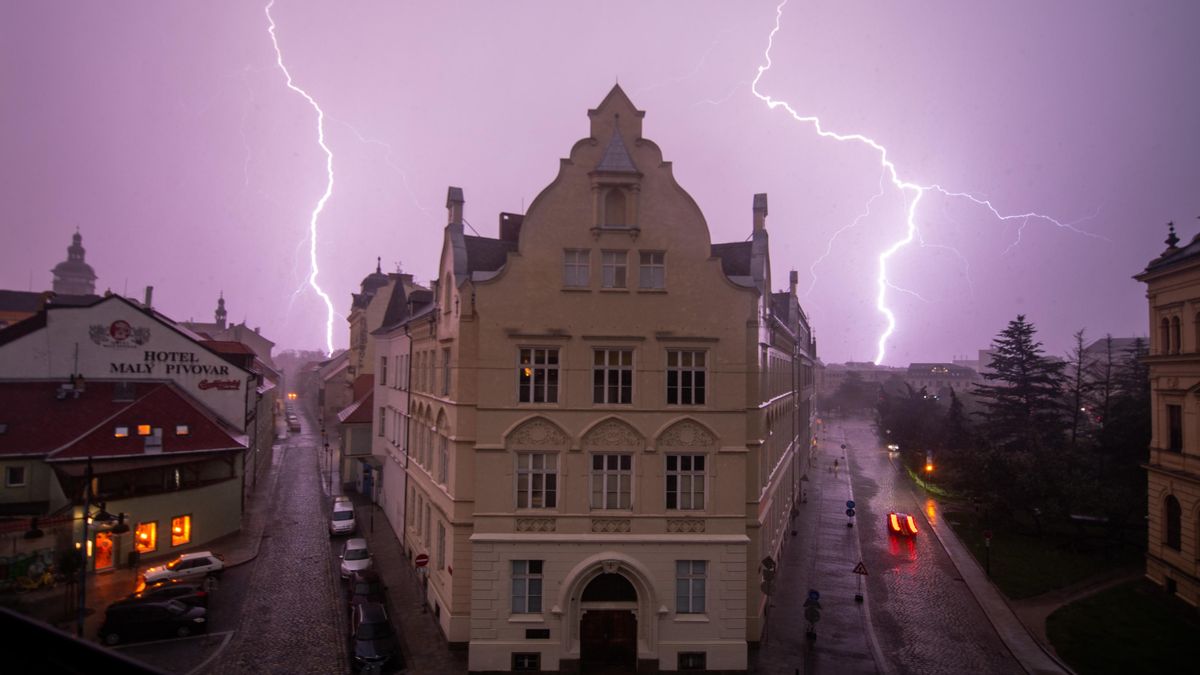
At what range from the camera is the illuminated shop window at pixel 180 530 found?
36.0 m

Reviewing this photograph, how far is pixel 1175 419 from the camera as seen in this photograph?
110 feet

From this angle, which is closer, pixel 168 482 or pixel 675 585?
pixel 675 585

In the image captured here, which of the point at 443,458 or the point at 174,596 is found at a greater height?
the point at 443,458

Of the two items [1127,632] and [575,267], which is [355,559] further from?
[1127,632]

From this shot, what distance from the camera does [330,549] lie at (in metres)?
38.1

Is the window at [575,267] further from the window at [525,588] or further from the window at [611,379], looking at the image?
the window at [525,588]

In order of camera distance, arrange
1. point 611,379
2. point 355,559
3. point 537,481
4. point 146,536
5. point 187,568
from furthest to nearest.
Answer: point 146,536 → point 355,559 → point 187,568 → point 611,379 → point 537,481

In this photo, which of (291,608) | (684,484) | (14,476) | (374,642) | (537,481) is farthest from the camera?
(14,476)

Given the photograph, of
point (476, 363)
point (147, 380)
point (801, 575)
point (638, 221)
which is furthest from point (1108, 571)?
point (147, 380)

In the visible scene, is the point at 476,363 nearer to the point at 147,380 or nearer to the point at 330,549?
the point at 330,549

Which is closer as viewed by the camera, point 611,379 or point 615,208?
point 611,379

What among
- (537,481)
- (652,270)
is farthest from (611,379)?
(537,481)

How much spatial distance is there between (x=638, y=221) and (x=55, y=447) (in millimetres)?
30879

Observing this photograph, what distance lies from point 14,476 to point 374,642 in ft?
76.0
